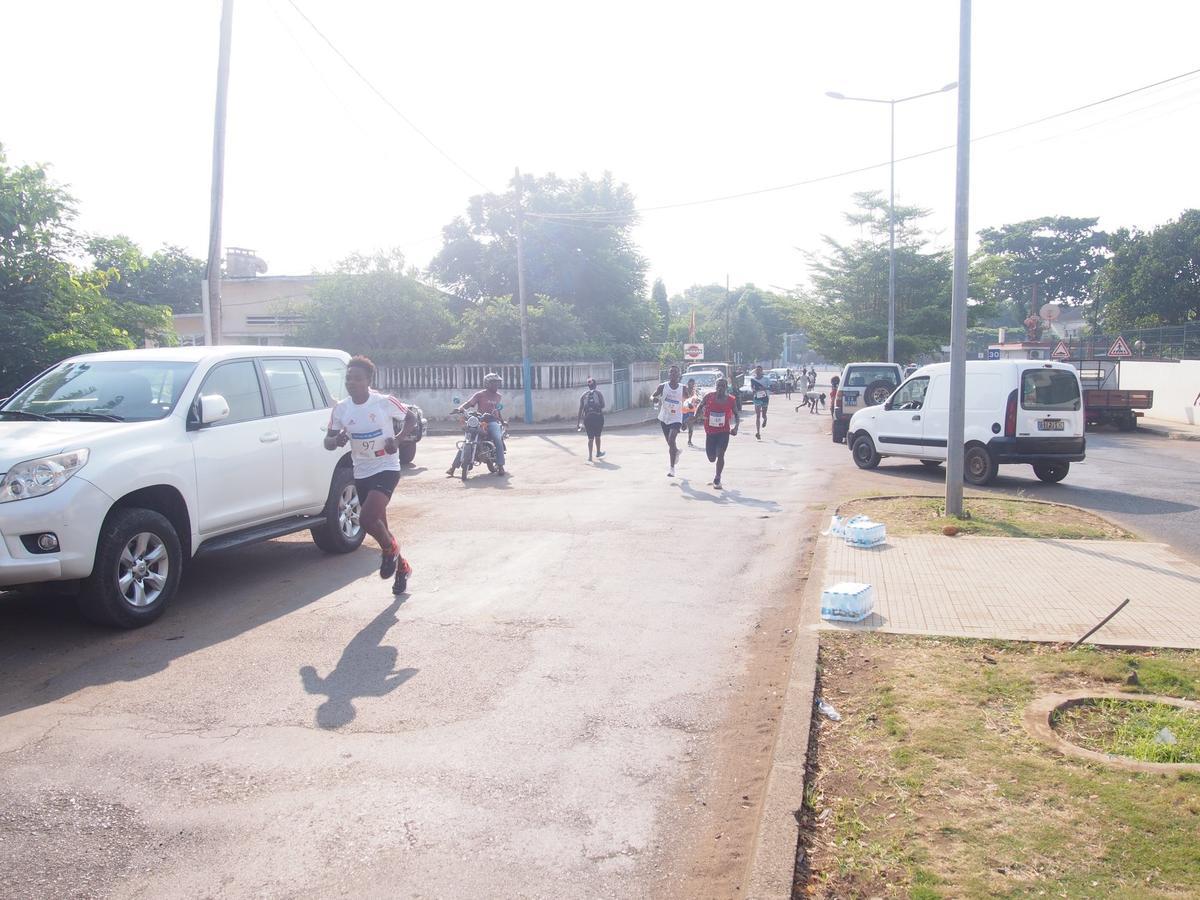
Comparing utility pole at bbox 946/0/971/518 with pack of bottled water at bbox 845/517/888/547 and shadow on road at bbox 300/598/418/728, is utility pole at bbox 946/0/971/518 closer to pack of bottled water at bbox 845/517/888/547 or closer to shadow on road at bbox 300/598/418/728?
pack of bottled water at bbox 845/517/888/547

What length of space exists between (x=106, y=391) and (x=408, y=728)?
4201 mm

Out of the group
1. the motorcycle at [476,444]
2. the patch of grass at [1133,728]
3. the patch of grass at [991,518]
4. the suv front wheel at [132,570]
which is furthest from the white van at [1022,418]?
the suv front wheel at [132,570]

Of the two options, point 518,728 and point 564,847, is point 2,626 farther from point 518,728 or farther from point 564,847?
point 564,847

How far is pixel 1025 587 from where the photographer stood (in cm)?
735

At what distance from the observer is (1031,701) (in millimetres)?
4859

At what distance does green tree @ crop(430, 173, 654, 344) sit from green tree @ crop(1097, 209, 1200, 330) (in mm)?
25584

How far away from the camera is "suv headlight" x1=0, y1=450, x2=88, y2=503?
19.3 feet

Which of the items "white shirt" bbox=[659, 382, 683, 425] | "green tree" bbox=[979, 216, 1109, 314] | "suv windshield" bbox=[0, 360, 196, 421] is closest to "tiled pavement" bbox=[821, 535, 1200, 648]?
"suv windshield" bbox=[0, 360, 196, 421]

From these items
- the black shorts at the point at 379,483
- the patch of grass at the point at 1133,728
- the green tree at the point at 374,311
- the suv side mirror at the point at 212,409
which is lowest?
the patch of grass at the point at 1133,728

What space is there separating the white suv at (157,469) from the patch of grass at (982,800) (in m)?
4.62

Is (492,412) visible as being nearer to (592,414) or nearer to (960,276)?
(592,414)

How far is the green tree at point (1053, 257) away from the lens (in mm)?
83688

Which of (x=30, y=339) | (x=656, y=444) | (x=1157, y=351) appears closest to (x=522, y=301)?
(x=656, y=444)

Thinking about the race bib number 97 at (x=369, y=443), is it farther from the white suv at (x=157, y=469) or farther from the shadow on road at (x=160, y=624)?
the shadow on road at (x=160, y=624)
